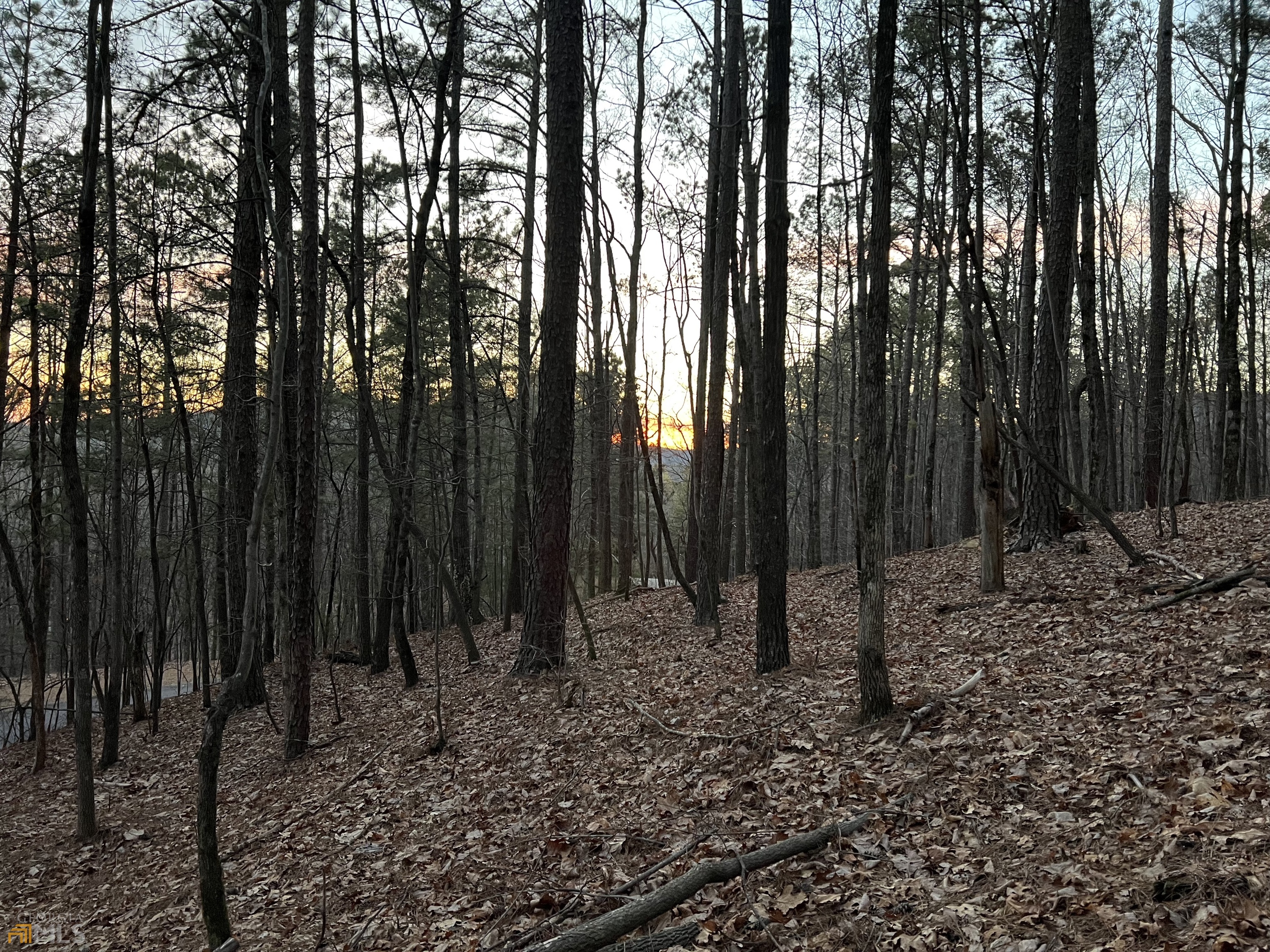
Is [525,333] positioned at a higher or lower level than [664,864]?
higher

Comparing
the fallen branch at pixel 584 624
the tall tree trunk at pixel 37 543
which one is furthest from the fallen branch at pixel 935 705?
the tall tree trunk at pixel 37 543

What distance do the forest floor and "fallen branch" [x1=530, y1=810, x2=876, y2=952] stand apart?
0.34 feet

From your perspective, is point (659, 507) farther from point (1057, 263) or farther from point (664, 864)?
point (664, 864)

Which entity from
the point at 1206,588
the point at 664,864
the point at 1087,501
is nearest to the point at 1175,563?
the point at 1206,588

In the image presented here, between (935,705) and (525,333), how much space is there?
422 inches

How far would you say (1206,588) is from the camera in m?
7.03

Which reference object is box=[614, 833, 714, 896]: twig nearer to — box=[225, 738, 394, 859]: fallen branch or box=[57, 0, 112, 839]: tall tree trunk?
box=[225, 738, 394, 859]: fallen branch

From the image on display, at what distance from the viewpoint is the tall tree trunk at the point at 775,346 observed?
712 centimetres

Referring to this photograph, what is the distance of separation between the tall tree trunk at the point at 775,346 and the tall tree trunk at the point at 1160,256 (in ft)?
34.8

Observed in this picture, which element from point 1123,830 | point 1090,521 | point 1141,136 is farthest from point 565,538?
point 1141,136

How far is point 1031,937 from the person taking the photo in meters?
3.13

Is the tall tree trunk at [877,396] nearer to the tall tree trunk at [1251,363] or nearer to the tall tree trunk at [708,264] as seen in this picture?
the tall tree trunk at [708,264]

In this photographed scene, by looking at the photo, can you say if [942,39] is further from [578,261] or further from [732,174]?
[578,261]

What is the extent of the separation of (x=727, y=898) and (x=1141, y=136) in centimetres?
2530
